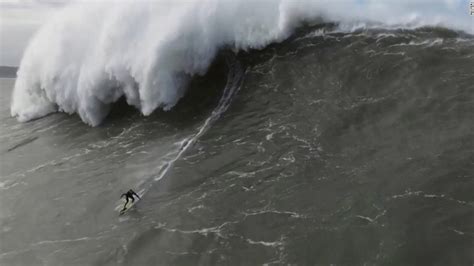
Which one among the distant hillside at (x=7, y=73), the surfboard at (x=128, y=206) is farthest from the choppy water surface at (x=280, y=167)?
the distant hillside at (x=7, y=73)

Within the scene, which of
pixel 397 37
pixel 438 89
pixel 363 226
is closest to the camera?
pixel 363 226

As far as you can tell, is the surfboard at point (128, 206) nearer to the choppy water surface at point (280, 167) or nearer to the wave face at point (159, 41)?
the choppy water surface at point (280, 167)

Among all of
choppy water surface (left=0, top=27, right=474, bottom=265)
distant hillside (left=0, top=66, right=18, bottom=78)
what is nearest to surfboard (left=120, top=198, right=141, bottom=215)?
choppy water surface (left=0, top=27, right=474, bottom=265)

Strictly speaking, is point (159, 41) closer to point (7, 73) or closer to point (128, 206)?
point (128, 206)

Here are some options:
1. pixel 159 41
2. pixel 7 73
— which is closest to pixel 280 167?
pixel 159 41

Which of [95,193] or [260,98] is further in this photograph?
[260,98]

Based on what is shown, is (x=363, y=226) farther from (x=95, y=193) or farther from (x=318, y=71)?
(x=318, y=71)

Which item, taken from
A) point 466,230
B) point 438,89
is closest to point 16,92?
point 438,89
